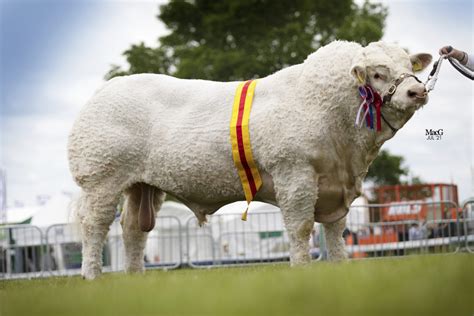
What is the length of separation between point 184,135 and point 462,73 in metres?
2.98

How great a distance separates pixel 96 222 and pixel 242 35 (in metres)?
19.0

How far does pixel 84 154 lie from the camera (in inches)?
281

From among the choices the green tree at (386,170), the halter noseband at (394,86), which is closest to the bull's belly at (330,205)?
the halter noseband at (394,86)

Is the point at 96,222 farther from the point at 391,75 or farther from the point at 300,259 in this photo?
the point at 391,75

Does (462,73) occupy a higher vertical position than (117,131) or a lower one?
higher

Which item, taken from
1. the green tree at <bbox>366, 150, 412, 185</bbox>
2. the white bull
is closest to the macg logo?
the white bull

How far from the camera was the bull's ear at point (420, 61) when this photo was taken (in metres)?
6.72

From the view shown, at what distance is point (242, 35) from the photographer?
83.0ft

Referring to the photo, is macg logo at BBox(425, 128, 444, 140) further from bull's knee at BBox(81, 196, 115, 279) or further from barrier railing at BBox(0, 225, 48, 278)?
barrier railing at BBox(0, 225, 48, 278)

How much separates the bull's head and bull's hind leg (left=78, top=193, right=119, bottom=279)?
9.06 feet

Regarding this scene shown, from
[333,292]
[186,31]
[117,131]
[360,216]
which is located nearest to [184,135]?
[117,131]

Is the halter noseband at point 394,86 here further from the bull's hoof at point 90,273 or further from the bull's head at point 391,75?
the bull's hoof at point 90,273

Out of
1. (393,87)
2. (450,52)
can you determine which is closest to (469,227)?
(450,52)

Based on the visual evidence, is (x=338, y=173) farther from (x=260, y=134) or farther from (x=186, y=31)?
(x=186, y=31)
